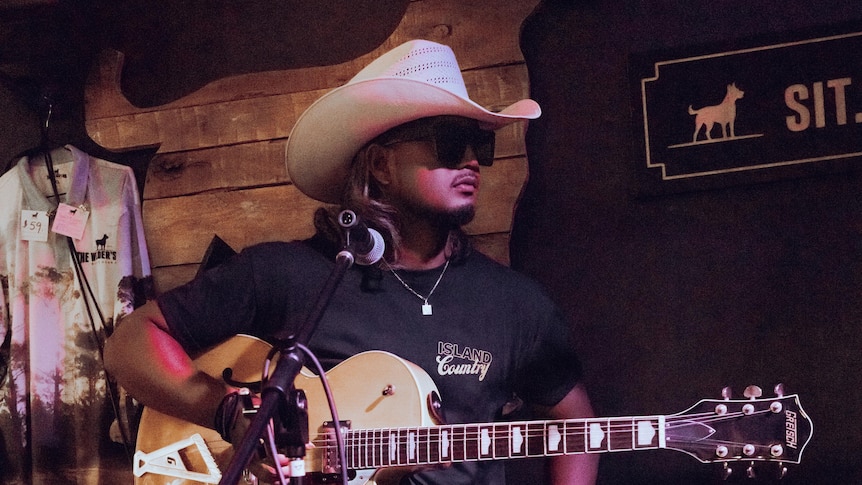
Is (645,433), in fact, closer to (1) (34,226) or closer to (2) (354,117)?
(2) (354,117)

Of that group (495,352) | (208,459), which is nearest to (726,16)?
(495,352)

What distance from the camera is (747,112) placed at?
2619mm

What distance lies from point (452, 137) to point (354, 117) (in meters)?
0.29

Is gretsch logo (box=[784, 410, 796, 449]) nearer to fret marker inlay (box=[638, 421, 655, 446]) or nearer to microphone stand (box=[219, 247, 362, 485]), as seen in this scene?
fret marker inlay (box=[638, 421, 655, 446])

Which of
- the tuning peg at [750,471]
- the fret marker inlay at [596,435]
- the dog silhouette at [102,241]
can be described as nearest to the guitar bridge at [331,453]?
the fret marker inlay at [596,435]

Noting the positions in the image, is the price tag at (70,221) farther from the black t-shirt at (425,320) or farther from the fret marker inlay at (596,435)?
the fret marker inlay at (596,435)

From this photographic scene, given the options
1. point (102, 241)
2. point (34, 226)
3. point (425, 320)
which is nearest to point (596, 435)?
point (425, 320)

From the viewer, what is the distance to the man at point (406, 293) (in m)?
2.43

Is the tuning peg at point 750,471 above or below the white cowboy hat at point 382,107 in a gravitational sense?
below

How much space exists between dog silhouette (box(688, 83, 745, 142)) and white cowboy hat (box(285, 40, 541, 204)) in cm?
51

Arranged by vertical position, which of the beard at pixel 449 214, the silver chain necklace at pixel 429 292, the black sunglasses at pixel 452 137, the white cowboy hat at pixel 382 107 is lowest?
the silver chain necklace at pixel 429 292

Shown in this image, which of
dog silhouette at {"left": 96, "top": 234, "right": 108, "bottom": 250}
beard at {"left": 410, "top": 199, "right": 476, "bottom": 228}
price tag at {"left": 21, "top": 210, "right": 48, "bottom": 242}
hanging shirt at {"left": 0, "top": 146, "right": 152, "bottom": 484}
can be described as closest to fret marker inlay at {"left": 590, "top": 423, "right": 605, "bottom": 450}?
beard at {"left": 410, "top": 199, "right": 476, "bottom": 228}

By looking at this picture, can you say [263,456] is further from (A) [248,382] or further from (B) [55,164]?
(B) [55,164]

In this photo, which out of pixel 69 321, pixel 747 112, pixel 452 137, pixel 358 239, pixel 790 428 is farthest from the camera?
pixel 69 321
